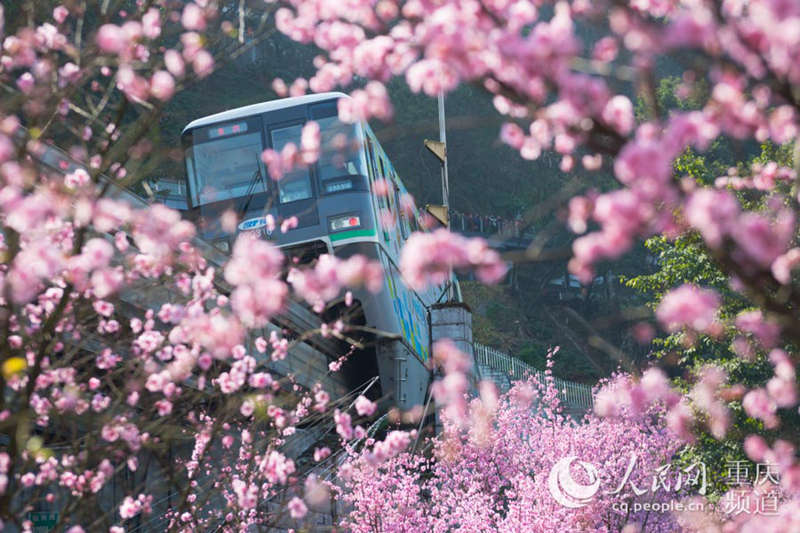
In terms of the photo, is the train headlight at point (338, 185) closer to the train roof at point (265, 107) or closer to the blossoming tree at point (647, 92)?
the train roof at point (265, 107)

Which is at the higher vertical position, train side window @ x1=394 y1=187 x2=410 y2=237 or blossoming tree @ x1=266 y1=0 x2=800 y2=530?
blossoming tree @ x1=266 y1=0 x2=800 y2=530

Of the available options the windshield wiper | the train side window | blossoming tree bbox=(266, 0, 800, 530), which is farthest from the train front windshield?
blossoming tree bbox=(266, 0, 800, 530)

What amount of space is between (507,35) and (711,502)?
1276cm

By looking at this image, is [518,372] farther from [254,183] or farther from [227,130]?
[227,130]

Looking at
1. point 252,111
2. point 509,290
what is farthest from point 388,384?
point 509,290

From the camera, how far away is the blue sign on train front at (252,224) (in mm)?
13461

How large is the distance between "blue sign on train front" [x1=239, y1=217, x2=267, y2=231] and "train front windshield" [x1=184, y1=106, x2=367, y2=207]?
1.05 ft

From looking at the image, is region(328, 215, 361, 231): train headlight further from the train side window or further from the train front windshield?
the train side window

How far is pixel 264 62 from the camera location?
150 ft

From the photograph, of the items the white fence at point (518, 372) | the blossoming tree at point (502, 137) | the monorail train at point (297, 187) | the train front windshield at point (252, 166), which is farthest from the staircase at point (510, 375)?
the blossoming tree at point (502, 137)

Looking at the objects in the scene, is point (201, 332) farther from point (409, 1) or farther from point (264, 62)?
point (264, 62)

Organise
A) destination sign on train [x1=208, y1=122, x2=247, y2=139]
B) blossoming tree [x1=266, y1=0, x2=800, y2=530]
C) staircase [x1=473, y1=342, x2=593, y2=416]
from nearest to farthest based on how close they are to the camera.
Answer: blossoming tree [x1=266, y1=0, x2=800, y2=530], destination sign on train [x1=208, y1=122, x2=247, y2=139], staircase [x1=473, y1=342, x2=593, y2=416]

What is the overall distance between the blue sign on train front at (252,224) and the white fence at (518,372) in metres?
16.3

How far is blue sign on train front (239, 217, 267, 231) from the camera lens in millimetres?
13461
